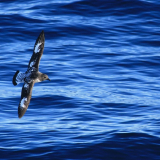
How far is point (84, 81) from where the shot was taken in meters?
13.0

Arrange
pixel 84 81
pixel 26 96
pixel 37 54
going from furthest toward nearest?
pixel 84 81
pixel 37 54
pixel 26 96

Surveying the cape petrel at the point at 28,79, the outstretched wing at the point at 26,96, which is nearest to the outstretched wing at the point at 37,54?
the cape petrel at the point at 28,79

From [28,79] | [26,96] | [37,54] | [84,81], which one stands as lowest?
[84,81]

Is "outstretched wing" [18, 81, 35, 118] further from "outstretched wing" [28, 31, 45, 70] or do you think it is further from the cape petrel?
"outstretched wing" [28, 31, 45, 70]

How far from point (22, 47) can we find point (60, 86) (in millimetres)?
3230

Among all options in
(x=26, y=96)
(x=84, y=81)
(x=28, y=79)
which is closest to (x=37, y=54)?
(x=28, y=79)

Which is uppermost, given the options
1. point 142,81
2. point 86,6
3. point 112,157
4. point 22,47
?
point 86,6

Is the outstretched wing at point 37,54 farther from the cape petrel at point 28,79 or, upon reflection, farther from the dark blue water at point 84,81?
the dark blue water at point 84,81

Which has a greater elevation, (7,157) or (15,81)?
(15,81)

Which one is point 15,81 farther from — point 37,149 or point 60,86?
point 60,86

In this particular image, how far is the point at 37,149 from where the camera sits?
9.46 meters

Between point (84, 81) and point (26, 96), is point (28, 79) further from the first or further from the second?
point (84, 81)

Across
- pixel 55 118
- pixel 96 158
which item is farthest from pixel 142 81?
pixel 96 158

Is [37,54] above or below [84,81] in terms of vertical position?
above
